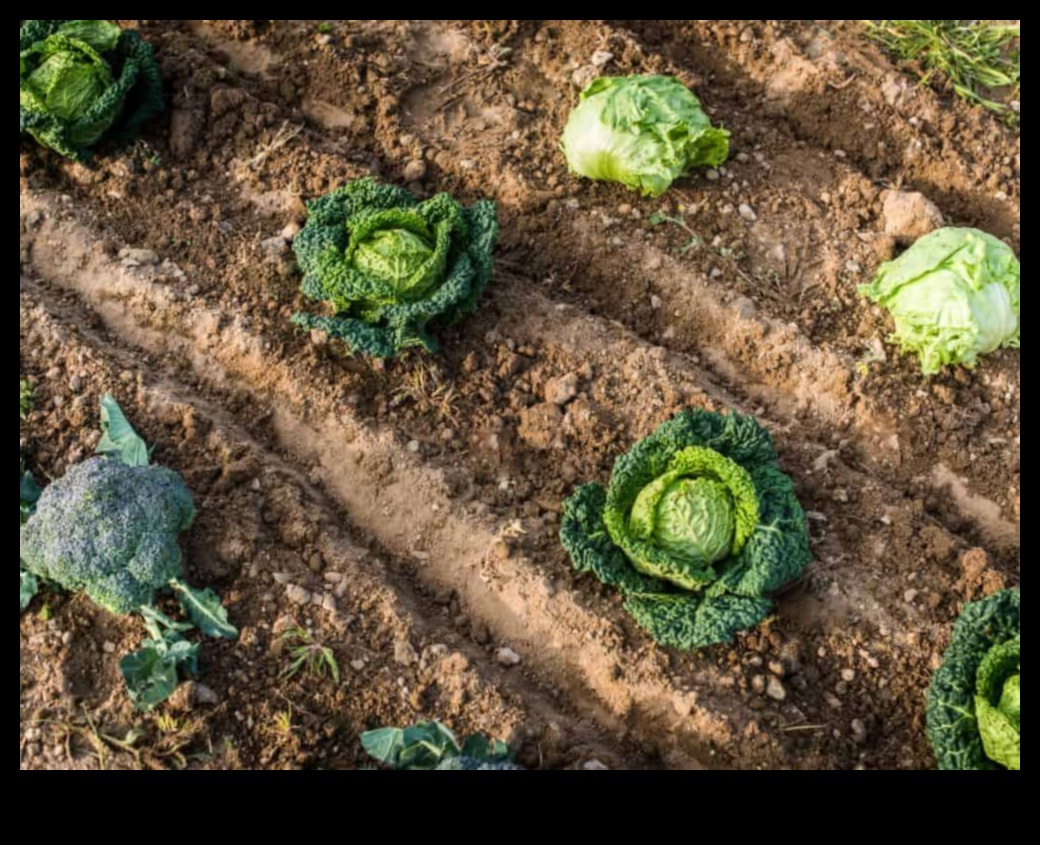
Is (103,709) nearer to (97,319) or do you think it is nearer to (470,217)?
(97,319)

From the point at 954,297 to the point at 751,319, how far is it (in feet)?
3.35

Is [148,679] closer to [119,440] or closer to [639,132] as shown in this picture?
[119,440]

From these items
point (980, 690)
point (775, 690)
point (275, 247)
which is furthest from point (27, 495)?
point (980, 690)

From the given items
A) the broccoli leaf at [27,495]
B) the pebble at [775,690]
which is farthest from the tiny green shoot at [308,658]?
the pebble at [775,690]

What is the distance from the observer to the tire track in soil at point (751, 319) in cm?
561

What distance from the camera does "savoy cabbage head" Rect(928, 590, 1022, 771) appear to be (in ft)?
14.3

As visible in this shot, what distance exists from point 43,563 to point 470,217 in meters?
2.67

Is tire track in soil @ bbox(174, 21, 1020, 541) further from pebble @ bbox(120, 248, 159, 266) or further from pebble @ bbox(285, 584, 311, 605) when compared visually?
pebble @ bbox(285, 584, 311, 605)

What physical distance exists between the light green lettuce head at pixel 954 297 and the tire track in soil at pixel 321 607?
2681 millimetres

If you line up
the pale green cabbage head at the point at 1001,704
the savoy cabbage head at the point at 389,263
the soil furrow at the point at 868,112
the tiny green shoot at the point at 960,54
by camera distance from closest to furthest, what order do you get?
the pale green cabbage head at the point at 1001,704 → the savoy cabbage head at the point at 389,263 → the soil furrow at the point at 868,112 → the tiny green shoot at the point at 960,54

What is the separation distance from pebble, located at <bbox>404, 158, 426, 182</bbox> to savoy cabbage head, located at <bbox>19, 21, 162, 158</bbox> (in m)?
1.53

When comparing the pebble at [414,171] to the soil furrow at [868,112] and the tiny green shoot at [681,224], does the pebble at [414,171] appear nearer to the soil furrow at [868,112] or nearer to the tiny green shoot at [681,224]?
the tiny green shoot at [681,224]

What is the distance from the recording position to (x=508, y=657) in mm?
4973
